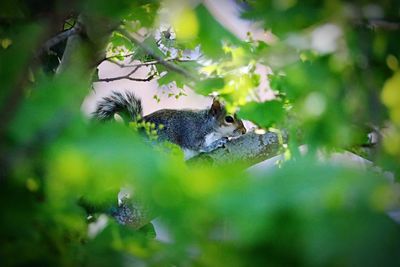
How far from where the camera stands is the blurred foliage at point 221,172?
0.32 metres

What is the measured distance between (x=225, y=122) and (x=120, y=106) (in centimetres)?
78

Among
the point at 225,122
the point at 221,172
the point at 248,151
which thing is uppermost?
the point at 221,172

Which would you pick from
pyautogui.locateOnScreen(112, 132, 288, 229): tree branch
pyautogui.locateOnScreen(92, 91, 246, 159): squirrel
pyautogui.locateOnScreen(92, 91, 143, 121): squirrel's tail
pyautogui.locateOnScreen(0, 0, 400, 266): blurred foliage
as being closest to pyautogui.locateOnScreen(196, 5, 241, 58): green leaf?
pyautogui.locateOnScreen(0, 0, 400, 266): blurred foliage

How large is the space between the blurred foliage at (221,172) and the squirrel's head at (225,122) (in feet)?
7.10

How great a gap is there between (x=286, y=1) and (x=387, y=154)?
18cm

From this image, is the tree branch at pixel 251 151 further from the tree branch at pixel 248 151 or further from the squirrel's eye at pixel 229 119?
the squirrel's eye at pixel 229 119

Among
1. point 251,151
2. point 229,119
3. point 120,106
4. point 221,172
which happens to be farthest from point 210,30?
point 229,119

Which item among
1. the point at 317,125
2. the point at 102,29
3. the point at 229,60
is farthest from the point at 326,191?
the point at 102,29

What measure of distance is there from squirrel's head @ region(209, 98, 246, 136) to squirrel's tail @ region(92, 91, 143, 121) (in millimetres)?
625

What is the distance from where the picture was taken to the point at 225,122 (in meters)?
2.77

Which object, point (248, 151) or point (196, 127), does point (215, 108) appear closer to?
point (196, 127)

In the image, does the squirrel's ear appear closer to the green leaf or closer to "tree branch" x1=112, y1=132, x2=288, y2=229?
"tree branch" x1=112, y1=132, x2=288, y2=229

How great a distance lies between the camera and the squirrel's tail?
211 cm

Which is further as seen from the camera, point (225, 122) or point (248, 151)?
point (225, 122)
